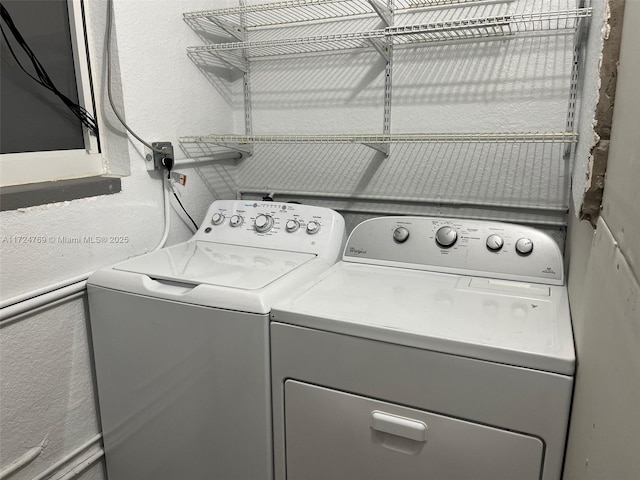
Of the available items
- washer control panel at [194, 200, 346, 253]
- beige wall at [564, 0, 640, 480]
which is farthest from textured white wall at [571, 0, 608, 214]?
washer control panel at [194, 200, 346, 253]

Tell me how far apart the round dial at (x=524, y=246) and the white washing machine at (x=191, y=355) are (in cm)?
55

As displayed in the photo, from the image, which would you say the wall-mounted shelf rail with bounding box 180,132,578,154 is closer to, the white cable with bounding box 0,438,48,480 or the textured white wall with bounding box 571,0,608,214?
the textured white wall with bounding box 571,0,608,214

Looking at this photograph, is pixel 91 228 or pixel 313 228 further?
pixel 313 228

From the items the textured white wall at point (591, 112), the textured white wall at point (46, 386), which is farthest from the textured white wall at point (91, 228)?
the textured white wall at point (591, 112)

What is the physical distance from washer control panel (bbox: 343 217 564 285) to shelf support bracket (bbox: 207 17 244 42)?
95 cm

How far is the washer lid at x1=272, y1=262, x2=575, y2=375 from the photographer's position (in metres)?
0.89

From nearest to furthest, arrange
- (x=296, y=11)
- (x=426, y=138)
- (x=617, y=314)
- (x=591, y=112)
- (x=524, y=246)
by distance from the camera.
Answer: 1. (x=617, y=314)
2. (x=591, y=112)
3. (x=524, y=246)
4. (x=426, y=138)
5. (x=296, y=11)

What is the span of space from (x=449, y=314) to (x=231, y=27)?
1.40m

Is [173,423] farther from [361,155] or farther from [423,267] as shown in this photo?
[361,155]

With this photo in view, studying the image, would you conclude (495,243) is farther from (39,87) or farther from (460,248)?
(39,87)

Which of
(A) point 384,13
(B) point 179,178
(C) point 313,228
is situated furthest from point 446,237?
(B) point 179,178

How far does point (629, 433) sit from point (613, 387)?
0.09m

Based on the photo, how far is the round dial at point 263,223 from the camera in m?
1.57

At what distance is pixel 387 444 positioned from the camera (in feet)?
3.32
